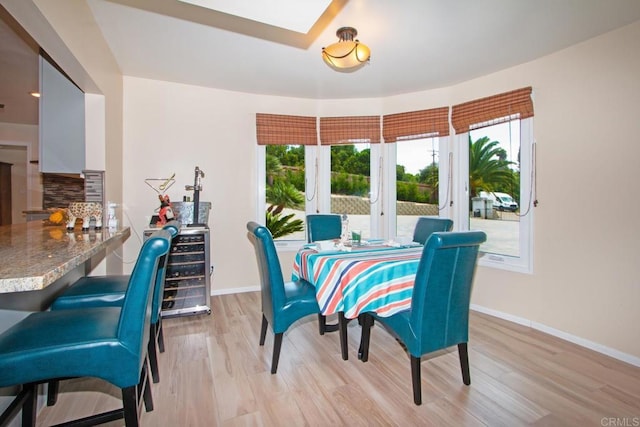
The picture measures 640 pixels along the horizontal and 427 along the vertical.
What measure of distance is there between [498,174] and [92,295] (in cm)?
355

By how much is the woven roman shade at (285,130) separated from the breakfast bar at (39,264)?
2197mm

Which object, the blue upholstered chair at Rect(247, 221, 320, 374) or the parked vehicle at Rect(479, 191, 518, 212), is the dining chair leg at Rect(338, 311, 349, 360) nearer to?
the blue upholstered chair at Rect(247, 221, 320, 374)

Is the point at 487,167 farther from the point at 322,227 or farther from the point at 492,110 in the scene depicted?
the point at 322,227

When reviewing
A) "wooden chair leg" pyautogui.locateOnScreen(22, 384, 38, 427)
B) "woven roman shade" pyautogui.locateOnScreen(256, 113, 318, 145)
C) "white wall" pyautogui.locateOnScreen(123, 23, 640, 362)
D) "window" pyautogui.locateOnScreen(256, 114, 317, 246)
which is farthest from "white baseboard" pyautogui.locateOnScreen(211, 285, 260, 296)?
"wooden chair leg" pyautogui.locateOnScreen(22, 384, 38, 427)

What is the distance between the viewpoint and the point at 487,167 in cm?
339

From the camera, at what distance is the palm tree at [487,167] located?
3.25 meters

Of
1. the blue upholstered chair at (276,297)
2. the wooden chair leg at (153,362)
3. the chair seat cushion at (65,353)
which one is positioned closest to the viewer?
the chair seat cushion at (65,353)

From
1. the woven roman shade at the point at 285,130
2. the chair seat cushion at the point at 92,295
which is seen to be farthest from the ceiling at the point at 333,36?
the chair seat cushion at the point at 92,295

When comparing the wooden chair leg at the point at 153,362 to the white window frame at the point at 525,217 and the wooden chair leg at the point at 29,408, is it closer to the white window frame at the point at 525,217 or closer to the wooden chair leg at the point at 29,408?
the wooden chair leg at the point at 29,408

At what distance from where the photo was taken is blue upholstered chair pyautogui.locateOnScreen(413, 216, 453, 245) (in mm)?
3029

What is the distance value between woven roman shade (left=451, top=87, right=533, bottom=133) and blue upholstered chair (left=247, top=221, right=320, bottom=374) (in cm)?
253

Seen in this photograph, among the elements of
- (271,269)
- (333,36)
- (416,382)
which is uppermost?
(333,36)

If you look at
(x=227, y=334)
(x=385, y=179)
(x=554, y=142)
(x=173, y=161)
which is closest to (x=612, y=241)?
(x=554, y=142)

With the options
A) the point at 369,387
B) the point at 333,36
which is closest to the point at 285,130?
the point at 333,36
